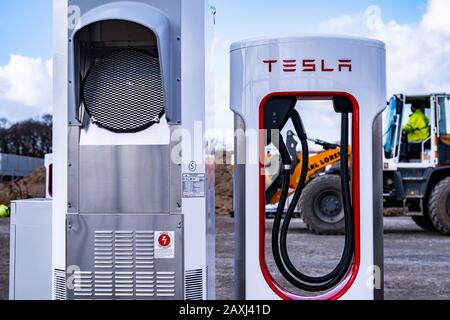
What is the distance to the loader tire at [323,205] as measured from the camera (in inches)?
433

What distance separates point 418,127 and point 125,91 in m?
9.36

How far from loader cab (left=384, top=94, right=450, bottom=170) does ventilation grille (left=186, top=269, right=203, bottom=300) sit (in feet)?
28.4

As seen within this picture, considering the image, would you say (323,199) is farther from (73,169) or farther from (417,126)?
(73,169)

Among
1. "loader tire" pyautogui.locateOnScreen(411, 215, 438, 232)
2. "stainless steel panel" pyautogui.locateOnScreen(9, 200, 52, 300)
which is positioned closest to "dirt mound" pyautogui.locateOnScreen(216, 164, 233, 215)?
"loader tire" pyautogui.locateOnScreen(411, 215, 438, 232)

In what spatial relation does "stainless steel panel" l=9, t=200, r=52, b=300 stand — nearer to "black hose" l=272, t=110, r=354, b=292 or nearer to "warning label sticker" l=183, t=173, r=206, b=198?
"warning label sticker" l=183, t=173, r=206, b=198

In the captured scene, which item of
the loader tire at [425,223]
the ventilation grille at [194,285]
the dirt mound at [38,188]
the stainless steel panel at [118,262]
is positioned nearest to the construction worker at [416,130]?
the loader tire at [425,223]

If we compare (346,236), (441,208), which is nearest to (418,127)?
(441,208)

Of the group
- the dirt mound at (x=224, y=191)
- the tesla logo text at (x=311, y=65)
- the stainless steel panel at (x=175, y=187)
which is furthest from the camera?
the dirt mound at (x=224, y=191)

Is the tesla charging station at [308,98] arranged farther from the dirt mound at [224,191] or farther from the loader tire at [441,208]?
the dirt mound at [224,191]

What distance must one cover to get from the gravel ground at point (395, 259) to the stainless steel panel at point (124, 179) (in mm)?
3010

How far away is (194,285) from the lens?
10.5 ft

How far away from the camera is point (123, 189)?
3156 millimetres

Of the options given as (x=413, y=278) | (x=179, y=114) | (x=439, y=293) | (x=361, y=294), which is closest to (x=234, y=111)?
(x=179, y=114)

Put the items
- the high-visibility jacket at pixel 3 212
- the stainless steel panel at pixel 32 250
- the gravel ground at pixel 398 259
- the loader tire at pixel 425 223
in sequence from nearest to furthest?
the stainless steel panel at pixel 32 250
the gravel ground at pixel 398 259
the loader tire at pixel 425 223
the high-visibility jacket at pixel 3 212
